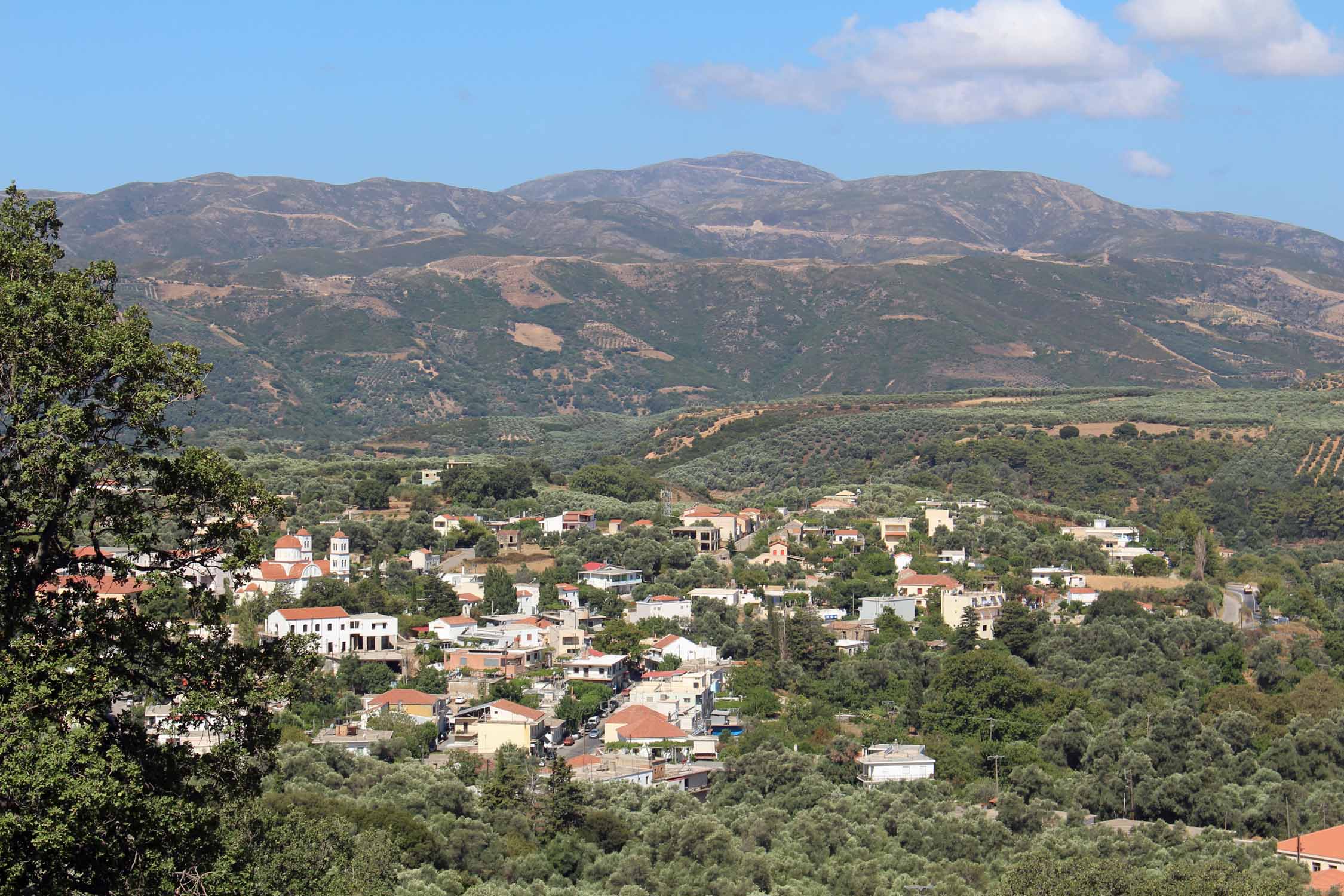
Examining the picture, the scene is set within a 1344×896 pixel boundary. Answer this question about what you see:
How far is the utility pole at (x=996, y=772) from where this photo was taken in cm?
3691

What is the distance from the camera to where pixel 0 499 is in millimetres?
11547

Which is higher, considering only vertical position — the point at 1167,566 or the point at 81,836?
the point at 81,836

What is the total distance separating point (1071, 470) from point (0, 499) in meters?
80.8

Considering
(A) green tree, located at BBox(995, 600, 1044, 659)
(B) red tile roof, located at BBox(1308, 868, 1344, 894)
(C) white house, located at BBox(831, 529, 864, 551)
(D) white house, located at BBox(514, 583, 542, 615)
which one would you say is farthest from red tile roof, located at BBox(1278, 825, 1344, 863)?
(C) white house, located at BBox(831, 529, 864, 551)

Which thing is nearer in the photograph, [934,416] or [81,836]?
[81,836]

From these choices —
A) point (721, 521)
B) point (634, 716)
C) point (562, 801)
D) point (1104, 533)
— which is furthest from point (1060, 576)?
point (562, 801)

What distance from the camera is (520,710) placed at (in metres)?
42.5

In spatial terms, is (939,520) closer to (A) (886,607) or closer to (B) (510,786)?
(A) (886,607)

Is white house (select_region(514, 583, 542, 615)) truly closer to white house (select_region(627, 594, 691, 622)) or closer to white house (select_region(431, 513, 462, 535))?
white house (select_region(627, 594, 691, 622))

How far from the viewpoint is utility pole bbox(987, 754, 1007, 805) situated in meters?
36.9

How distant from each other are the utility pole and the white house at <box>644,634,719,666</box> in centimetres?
1152

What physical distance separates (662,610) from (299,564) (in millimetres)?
11556

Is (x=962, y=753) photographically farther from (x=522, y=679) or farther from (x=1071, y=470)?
(x=1071, y=470)

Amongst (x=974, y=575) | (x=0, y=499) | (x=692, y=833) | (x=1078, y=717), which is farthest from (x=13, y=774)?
(x=974, y=575)
